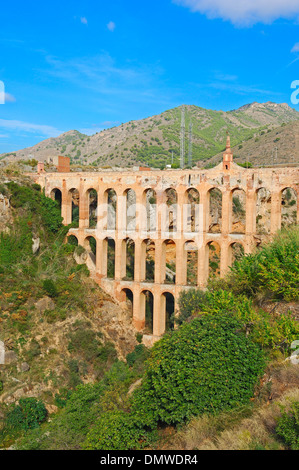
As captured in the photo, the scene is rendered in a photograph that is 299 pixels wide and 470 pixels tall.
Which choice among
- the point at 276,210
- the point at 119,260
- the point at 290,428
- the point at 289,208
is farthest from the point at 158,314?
the point at 289,208

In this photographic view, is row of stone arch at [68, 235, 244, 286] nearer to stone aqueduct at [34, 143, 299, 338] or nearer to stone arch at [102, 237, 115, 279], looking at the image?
stone arch at [102, 237, 115, 279]

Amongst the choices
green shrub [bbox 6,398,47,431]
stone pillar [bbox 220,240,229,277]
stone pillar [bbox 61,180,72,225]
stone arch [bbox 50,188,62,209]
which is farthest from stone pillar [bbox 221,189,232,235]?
green shrub [bbox 6,398,47,431]

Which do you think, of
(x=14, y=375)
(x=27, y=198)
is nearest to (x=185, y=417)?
(x=14, y=375)

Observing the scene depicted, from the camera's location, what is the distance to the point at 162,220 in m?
32.6

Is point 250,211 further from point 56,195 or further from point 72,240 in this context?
point 56,195

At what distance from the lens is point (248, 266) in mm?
20250

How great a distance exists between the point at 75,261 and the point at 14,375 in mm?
12885

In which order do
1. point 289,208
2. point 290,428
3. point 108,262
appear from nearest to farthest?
point 290,428
point 108,262
point 289,208

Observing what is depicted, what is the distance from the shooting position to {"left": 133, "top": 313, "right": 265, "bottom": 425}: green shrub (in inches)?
507

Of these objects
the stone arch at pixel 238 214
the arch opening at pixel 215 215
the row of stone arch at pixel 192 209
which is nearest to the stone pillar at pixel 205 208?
the row of stone arch at pixel 192 209

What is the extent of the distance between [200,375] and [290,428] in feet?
11.2

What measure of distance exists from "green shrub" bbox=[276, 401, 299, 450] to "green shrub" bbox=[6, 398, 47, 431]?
598 inches

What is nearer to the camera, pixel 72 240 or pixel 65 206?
pixel 72 240

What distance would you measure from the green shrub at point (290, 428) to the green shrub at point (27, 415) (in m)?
15.2
